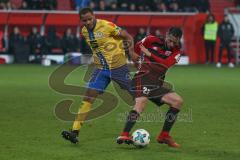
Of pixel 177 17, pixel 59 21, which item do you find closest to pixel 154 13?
pixel 177 17

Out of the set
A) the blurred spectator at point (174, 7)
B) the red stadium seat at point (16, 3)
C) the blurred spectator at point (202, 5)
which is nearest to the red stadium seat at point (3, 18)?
the red stadium seat at point (16, 3)

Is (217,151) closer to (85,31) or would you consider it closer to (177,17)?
(85,31)

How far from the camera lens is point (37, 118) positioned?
42.2 feet

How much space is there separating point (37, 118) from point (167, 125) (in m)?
3.72

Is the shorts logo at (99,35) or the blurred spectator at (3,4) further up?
the shorts logo at (99,35)

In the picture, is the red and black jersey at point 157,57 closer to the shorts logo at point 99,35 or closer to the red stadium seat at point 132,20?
the shorts logo at point 99,35

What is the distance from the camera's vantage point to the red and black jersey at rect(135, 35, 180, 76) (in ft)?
32.2

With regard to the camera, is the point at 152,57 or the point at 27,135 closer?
the point at 152,57

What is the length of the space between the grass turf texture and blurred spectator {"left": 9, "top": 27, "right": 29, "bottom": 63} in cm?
926

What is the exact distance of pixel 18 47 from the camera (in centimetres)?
2944

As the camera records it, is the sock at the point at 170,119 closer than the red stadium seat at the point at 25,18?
Yes

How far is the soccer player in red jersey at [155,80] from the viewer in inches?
387

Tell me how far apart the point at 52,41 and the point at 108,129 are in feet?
61.5

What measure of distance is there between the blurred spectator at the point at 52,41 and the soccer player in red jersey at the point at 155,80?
1994cm
